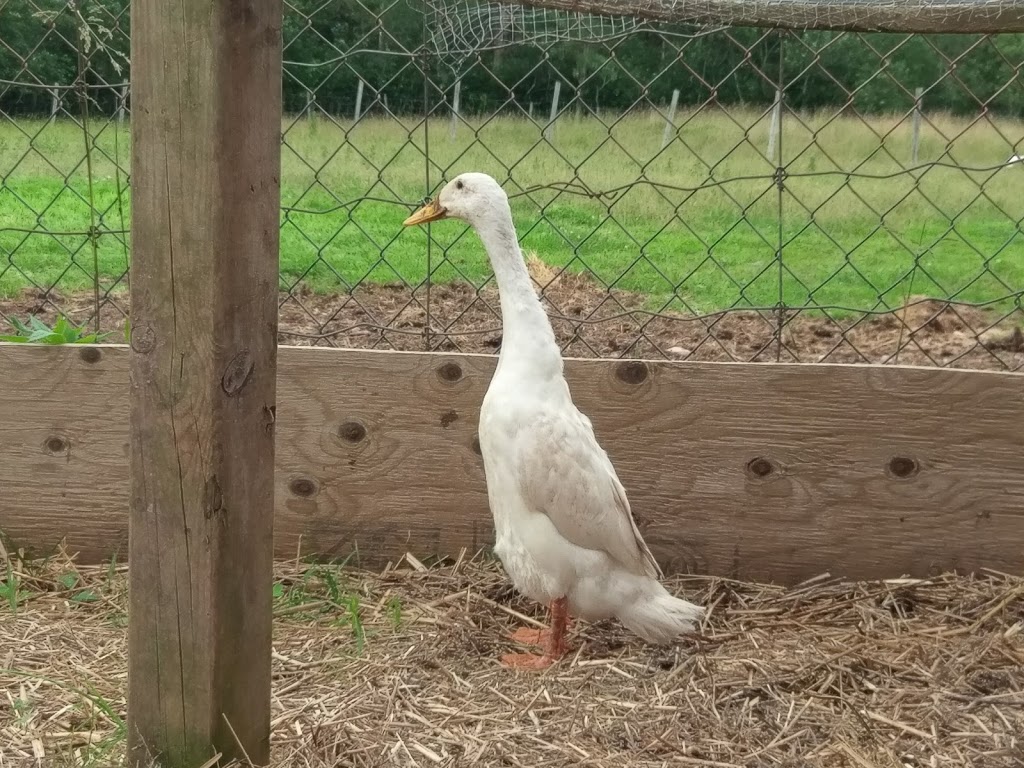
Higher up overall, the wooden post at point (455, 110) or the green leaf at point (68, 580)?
the wooden post at point (455, 110)

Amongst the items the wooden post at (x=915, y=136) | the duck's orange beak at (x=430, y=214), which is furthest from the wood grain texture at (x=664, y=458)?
the wooden post at (x=915, y=136)

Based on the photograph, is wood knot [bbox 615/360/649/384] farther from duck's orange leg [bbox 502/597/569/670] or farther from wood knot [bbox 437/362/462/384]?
duck's orange leg [bbox 502/597/569/670]

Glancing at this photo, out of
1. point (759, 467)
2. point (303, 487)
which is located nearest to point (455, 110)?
point (303, 487)

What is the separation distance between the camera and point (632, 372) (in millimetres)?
2576

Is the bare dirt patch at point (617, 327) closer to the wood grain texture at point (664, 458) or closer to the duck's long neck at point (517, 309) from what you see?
the wood grain texture at point (664, 458)

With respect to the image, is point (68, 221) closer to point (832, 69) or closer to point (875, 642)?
point (832, 69)

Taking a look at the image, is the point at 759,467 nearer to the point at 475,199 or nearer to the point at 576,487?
the point at 576,487

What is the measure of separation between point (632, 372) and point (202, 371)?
130cm

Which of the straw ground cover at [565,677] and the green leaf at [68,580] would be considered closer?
the straw ground cover at [565,677]

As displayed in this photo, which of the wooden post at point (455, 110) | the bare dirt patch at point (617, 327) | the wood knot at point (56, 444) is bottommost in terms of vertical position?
the wood knot at point (56, 444)

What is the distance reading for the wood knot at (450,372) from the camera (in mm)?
2613

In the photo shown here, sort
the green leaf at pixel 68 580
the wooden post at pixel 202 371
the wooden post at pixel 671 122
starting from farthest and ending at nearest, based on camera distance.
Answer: the wooden post at pixel 671 122 → the green leaf at pixel 68 580 → the wooden post at pixel 202 371

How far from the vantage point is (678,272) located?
3.48 metres

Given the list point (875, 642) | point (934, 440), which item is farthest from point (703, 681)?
point (934, 440)
